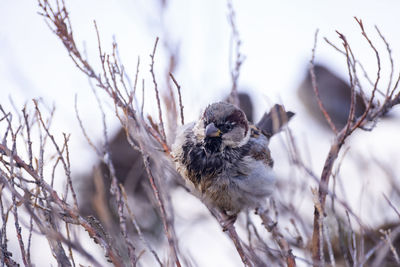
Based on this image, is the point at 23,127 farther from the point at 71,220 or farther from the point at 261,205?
the point at 261,205

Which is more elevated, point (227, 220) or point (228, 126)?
point (228, 126)

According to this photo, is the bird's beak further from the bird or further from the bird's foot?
the bird's foot

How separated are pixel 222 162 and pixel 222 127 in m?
0.33

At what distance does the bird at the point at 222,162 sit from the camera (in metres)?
3.99

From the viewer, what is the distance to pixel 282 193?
14.2ft

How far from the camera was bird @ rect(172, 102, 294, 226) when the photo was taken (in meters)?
3.99

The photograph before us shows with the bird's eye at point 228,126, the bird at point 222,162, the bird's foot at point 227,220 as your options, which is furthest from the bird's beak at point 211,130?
the bird's foot at point 227,220

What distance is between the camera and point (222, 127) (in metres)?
4.02

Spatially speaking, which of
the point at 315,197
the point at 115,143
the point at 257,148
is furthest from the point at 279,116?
the point at 115,143

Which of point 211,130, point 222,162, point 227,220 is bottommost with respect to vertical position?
point 227,220

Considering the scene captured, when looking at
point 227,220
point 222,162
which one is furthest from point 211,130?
point 227,220

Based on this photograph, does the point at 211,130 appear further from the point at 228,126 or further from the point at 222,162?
the point at 222,162

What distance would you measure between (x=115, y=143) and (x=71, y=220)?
514 centimetres

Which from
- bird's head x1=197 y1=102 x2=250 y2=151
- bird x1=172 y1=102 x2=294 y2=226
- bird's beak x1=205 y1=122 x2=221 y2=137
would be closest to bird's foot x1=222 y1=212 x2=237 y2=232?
bird x1=172 y1=102 x2=294 y2=226
